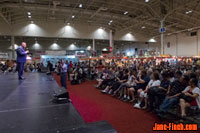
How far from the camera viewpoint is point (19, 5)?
12.4 metres

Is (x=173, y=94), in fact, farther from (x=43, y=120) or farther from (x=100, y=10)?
(x=100, y=10)

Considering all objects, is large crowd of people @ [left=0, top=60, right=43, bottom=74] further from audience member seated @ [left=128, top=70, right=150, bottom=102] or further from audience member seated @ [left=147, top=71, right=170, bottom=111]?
audience member seated @ [left=147, top=71, right=170, bottom=111]

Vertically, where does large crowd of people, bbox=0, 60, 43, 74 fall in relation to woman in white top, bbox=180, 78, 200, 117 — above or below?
above

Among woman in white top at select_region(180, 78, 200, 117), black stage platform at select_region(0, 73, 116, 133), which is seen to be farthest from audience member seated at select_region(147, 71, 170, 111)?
black stage platform at select_region(0, 73, 116, 133)

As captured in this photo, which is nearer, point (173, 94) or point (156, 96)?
point (173, 94)

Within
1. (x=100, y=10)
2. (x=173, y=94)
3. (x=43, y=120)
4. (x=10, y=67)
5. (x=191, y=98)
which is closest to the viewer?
(x=43, y=120)

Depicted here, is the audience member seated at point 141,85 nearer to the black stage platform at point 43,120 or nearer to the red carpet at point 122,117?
the red carpet at point 122,117

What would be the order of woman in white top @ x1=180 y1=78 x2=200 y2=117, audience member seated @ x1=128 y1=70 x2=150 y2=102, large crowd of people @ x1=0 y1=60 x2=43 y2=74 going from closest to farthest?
woman in white top @ x1=180 y1=78 x2=200 y2=117 → audience member seated @ x1=128 y1=70 x2=150 y2=102 → large crowd of people @ x1=0 y1=60 x2=43 y2=74

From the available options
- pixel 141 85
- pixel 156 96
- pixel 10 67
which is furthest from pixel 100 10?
pixel 156 96

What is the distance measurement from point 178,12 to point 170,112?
15.2 meters

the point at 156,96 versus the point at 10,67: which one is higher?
the point at 10,67

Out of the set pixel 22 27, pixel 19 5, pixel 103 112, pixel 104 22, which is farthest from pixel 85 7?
pixel 103 112

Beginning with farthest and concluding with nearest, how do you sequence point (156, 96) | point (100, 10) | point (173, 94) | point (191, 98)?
point (100, 10), point (156, 96), point (173, 94), point (191, 98)

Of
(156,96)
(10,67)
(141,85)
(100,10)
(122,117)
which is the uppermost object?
(100,10)
